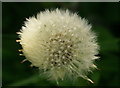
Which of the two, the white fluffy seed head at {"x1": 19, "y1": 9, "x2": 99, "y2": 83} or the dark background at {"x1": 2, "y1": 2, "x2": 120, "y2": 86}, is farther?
the dark background at {"x1": 2, "y1": 2, "x2": 120, "y2": 86}

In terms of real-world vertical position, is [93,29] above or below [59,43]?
above

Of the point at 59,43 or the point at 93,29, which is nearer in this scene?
the point at 59,43

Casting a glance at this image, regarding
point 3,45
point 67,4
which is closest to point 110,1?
point 67,4

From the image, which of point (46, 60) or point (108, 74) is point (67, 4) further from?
point (46, 60)

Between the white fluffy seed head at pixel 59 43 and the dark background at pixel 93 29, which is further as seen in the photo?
the dark background at pixel 93 29
